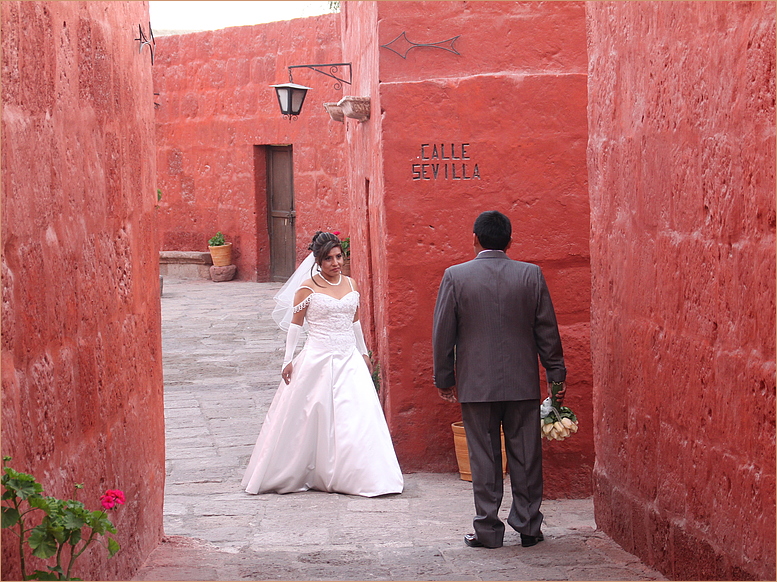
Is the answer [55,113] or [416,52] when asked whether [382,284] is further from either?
[55,113]

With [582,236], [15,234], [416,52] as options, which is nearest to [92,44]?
[15,234]

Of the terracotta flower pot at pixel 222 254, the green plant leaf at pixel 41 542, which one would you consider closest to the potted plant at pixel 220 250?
the terracotta flower pot at pixel 222 254

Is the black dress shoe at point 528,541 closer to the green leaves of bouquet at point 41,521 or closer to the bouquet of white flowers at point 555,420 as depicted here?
the bouquet of white flowers at point 555,420

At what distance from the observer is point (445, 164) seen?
6.83 metres

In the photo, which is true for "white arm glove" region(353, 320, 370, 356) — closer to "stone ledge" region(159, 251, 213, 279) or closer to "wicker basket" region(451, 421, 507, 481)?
"wicker basket" region(451, 421, 507, 481)

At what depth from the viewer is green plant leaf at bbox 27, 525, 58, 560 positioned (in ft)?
8.94

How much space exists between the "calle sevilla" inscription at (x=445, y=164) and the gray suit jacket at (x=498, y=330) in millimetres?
2050

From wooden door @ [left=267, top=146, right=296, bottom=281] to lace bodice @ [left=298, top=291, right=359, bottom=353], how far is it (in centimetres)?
1169

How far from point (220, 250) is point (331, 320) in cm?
1243

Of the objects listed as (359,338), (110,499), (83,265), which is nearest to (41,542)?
(110,499)

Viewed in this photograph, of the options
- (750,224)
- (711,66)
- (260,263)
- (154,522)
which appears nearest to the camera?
(750,224)

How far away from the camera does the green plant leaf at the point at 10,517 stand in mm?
2627

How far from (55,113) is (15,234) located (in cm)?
57

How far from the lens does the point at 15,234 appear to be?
113 inches
